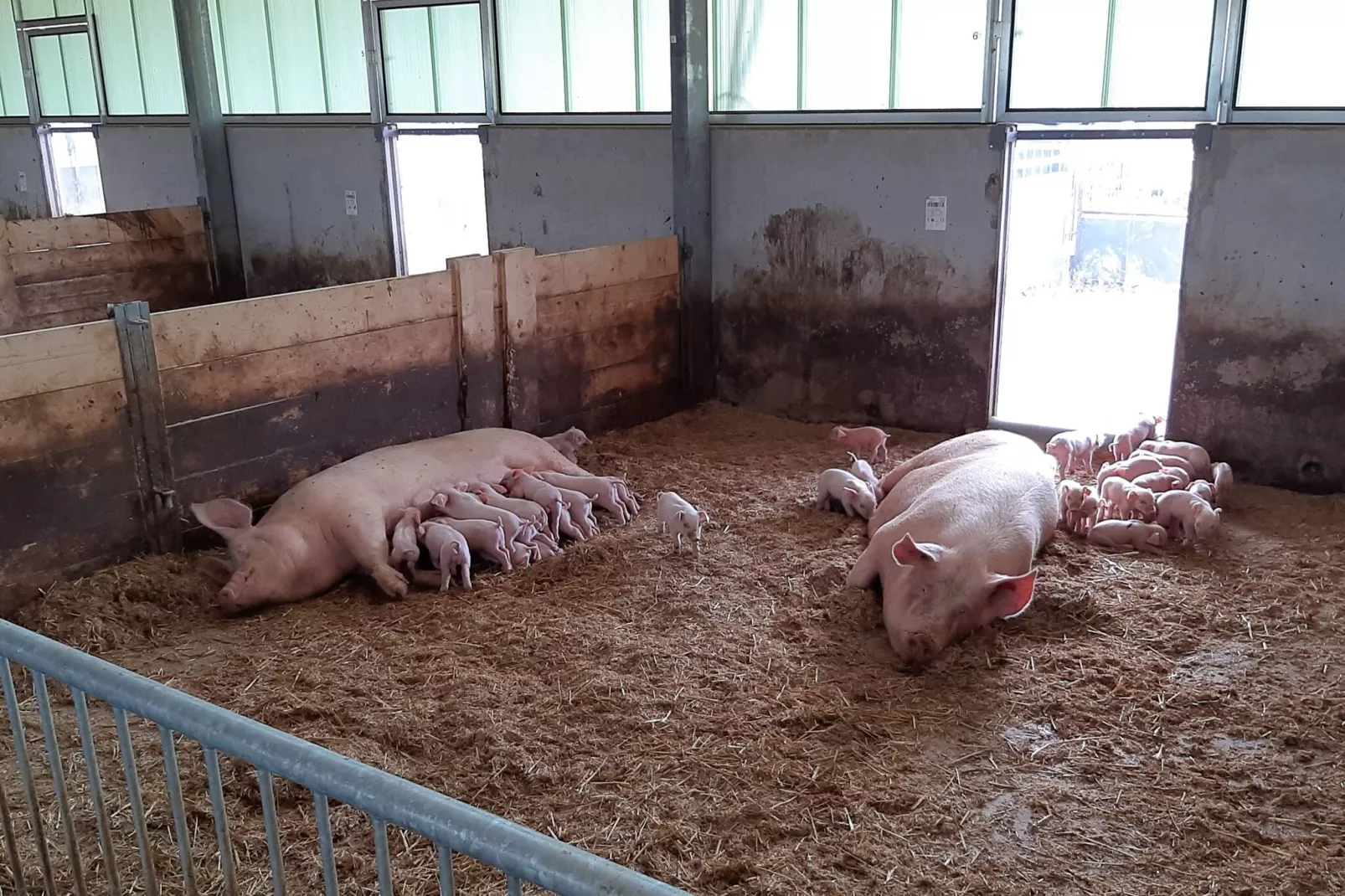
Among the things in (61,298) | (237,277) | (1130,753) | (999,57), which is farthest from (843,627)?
(237,277)

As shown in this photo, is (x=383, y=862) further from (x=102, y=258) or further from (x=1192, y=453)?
(x=102, y=258)

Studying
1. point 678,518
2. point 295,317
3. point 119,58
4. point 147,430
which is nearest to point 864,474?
point 678,518

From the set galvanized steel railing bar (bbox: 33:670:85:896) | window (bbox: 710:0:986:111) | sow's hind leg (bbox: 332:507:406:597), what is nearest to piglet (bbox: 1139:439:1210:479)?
window (bbox: 710:0:986:111)

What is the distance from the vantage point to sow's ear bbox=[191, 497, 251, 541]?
16.1 feet

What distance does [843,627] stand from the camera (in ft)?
14.7

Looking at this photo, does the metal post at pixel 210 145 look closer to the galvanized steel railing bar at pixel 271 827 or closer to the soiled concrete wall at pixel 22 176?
the soiled concrete wall at pixel 22 176

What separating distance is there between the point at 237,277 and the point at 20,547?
6.28 metres

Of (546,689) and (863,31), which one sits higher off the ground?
(863,31)

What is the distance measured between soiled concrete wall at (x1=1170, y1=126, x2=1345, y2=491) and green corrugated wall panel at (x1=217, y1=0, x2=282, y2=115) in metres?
8.25

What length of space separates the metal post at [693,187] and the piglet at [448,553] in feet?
11.0

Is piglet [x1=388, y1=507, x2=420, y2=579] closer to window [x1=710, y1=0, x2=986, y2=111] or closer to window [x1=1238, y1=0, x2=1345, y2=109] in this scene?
window [x1=710, y1=0, x2=986, y2=111]

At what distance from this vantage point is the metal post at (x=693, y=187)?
24.4 ft

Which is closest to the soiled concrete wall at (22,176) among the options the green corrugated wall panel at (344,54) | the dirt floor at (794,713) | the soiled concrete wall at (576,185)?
the green corrugated wall panel at (344,54)

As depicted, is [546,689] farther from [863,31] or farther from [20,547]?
[863,31]
